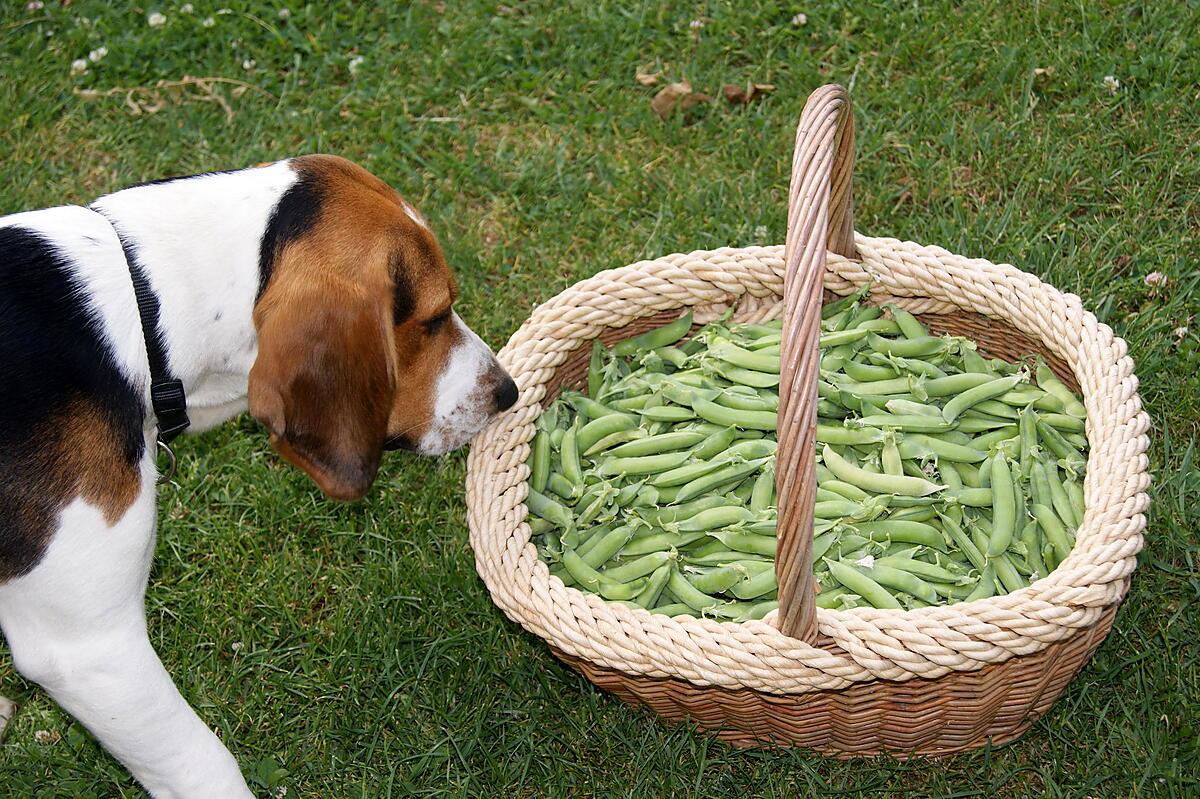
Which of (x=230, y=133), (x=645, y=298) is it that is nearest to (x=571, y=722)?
(x=645, y=298)

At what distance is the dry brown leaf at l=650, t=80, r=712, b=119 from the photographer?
4832mm

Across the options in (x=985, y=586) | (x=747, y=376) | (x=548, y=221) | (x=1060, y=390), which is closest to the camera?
(x=985, y=586)

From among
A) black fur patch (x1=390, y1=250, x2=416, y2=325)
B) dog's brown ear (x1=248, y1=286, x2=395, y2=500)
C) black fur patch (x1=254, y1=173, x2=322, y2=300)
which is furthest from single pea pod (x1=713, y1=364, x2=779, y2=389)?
black fur patch (x1=254, y1=173, x2=322, y2=300)

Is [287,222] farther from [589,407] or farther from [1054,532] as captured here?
[1054,532]

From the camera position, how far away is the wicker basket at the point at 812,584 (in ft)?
8.47

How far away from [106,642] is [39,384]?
1.74ft

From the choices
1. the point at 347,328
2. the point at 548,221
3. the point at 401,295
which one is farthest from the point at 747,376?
the point at 548,221

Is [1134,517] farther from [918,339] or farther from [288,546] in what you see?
[288,546]

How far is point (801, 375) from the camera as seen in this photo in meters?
2.46

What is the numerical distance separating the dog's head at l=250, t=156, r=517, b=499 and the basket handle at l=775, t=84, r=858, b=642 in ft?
2.77

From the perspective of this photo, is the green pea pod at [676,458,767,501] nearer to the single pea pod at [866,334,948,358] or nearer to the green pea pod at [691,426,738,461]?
the green pea pod at [691,426,738,461]

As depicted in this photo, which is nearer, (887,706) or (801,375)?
(801,375)

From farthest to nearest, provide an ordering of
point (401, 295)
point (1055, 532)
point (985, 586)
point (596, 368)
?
1. point (596, 368)
2. point (1055, 532)
3. point (985, 586)
4. point (401, 295)

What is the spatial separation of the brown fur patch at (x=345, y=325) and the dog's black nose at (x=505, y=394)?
0.87 feet
